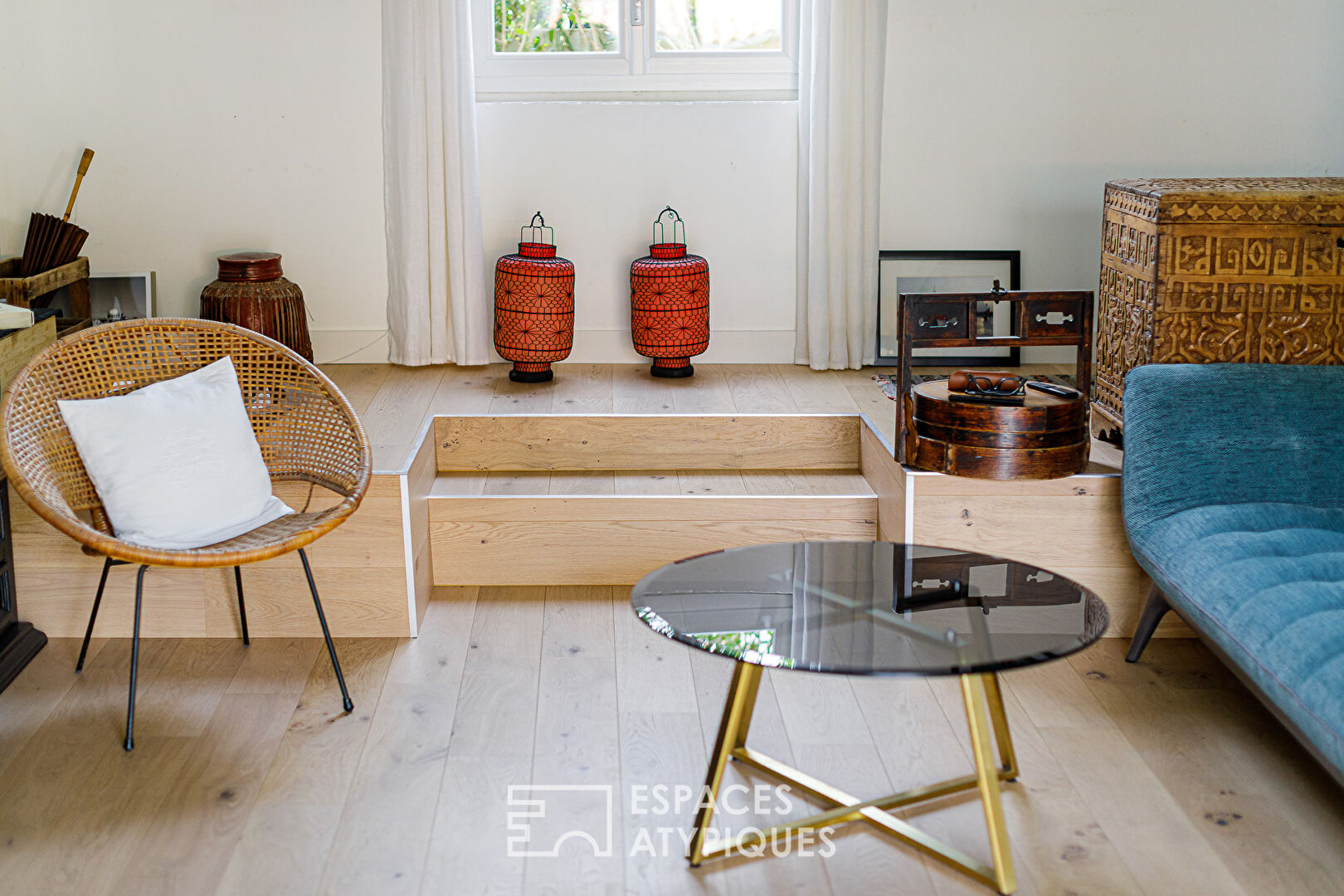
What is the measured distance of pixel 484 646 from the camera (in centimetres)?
291

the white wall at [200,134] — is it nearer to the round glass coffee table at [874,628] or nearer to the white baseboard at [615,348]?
the white baseboard at [615,348]

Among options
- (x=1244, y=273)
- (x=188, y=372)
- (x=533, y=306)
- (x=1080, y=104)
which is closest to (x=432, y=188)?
(x=533, y=306)

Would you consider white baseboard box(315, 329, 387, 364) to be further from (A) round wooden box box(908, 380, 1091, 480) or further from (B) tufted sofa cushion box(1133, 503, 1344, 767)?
(B) tufted sofa cushion box(1133, 503, 1344, 767)

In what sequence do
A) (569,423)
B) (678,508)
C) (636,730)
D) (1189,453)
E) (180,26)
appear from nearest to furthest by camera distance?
(636,730), (1189,453), (678,508), (569,423), (180,26)

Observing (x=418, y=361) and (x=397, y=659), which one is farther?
(x=418, y=361)

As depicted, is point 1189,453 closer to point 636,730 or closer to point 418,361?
point 636,730

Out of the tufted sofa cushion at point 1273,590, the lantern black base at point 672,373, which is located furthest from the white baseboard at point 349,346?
the tufted sofa cushion at point 1273,590

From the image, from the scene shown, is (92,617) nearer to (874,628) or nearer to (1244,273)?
(874,628)

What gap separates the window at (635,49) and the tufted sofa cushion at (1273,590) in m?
2.18

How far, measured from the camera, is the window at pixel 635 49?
413 centimetres

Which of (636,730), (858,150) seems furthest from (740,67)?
(636,730)

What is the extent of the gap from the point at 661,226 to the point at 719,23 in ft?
2.30

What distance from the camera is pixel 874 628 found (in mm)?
2057

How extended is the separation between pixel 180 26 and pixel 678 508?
92.7 inches
